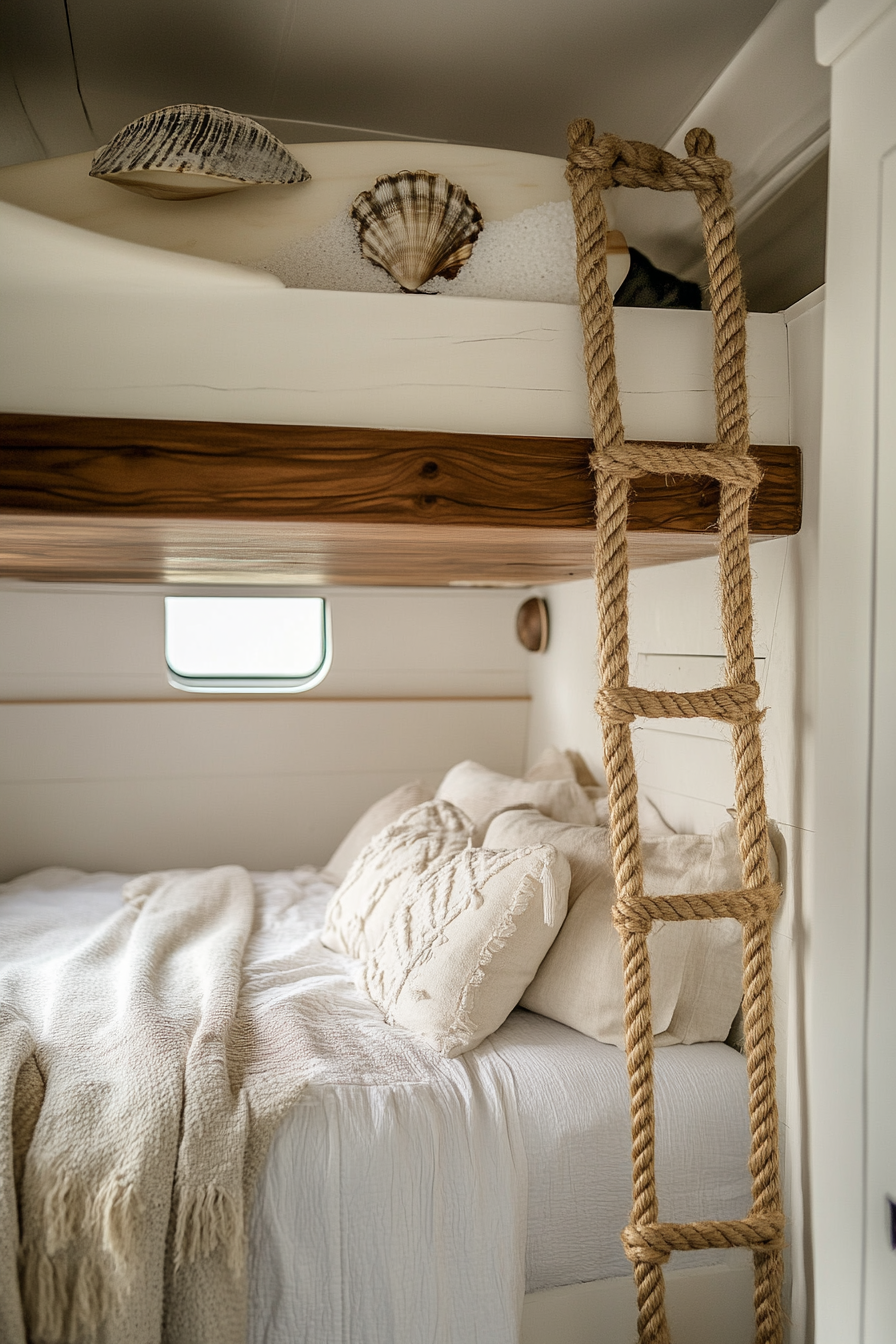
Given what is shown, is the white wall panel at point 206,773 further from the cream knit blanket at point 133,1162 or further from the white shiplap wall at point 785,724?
the cream knit blanket at point 133,1162

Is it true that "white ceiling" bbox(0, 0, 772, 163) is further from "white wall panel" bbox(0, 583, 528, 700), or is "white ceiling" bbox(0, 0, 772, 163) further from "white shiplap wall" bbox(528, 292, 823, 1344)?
"white wall panel" bbox(0, 583, 528, 700)

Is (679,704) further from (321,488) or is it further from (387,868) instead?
(387,868)

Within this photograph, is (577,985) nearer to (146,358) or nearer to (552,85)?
(146,358)

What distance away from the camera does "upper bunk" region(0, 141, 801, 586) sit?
1.18 m

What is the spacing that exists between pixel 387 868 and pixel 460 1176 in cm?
75

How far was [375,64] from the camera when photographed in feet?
5.67

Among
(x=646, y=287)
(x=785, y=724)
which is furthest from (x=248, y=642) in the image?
(x=785, y=724)

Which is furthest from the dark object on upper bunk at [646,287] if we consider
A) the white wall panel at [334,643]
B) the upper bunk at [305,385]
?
the white wall panel at [334,643]

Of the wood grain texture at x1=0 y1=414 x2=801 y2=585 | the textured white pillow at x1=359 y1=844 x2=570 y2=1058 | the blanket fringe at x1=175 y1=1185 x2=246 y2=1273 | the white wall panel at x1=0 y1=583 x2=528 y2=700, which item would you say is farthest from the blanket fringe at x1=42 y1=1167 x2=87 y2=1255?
the white wall panel at x1=0 y1=583 x2=528 y2=700

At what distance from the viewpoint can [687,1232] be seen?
1281 mm

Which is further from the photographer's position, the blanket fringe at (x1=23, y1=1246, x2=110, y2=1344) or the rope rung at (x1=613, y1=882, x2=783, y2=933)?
the rope rung at (x1=613, y1=882, x2=783, y2=933)

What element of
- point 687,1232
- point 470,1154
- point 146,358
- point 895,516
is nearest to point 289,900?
point 470,1154

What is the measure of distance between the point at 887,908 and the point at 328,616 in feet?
7.25

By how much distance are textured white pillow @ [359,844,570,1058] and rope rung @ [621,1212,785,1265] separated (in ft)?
1.22
